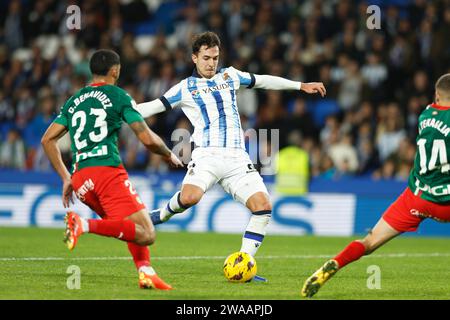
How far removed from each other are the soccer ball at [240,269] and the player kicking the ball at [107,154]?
3.71 feet

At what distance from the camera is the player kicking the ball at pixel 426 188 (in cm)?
791

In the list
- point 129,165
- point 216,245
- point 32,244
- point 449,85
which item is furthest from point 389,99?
point 449,85

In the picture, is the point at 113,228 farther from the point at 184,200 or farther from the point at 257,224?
the point at 257,224

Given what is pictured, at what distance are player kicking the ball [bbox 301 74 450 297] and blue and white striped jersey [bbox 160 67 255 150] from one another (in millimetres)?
2299

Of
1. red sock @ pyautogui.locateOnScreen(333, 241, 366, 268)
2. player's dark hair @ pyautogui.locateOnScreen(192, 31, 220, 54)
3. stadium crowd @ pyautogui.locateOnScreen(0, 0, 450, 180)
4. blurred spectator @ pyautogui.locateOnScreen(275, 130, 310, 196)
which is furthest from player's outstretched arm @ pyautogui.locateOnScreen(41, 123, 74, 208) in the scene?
stadium crowd @ pyautogui.locateOnScreen(0, 0, 450, 180)

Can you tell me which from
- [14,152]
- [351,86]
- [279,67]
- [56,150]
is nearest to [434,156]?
[56,150]

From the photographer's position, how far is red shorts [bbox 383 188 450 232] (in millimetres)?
7973

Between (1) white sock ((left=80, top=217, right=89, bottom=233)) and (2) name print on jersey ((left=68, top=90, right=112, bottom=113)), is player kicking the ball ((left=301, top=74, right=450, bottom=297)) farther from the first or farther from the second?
(2) name print on jersey ((left=68, top=90, right=112, bottom=113))

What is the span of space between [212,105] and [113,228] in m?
2.42

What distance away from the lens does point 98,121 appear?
8.03 meters

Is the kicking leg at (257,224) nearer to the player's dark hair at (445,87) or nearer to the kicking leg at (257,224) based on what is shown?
the kicking leg at (257,224)

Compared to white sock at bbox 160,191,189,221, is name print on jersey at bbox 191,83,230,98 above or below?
above

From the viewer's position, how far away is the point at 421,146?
26.2 ft

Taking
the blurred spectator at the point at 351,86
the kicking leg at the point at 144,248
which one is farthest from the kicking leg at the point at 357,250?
the blurred spectator at the point at 351,86
